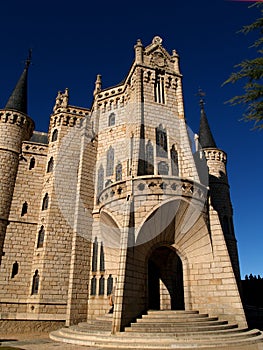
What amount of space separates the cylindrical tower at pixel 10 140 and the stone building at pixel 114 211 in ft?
0.26

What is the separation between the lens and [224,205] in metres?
27.0

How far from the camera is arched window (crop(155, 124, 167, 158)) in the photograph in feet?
57.5

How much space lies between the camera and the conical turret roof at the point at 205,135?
98.6ft

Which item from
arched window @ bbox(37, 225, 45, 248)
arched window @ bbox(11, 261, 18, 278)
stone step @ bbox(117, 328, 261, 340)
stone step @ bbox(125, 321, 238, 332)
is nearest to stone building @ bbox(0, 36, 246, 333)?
arched window @ bbox(11, 261, 18, 278)

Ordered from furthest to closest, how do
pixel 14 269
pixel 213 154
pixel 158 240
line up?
pixel 213 154 → pixel 14 269 → pixel 158 240

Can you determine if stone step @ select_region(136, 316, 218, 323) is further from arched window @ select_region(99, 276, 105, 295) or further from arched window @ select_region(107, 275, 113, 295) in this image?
arched window @ select_region(99, 276, 105, 295)

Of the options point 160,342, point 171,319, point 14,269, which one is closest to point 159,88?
point 171,319

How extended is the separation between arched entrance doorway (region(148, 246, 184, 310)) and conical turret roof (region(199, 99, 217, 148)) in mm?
16726

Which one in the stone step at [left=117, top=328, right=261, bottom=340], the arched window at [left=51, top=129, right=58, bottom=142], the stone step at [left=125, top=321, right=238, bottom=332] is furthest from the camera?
the arched window at [left=51, top=129, right=58, bottom=142]

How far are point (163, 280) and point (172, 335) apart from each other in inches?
238

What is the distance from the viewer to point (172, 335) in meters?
9.95

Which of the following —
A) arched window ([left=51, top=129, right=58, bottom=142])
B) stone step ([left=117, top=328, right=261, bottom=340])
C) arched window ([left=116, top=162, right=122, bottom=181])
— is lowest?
stone step ([left=117, top=328, right=261, bottom=340])

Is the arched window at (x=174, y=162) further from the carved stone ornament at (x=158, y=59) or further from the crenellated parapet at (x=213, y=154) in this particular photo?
the crenellated parapet at (x=213, y=154)

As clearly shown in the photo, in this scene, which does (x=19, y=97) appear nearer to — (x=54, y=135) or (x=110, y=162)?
(x=54, y=135)
